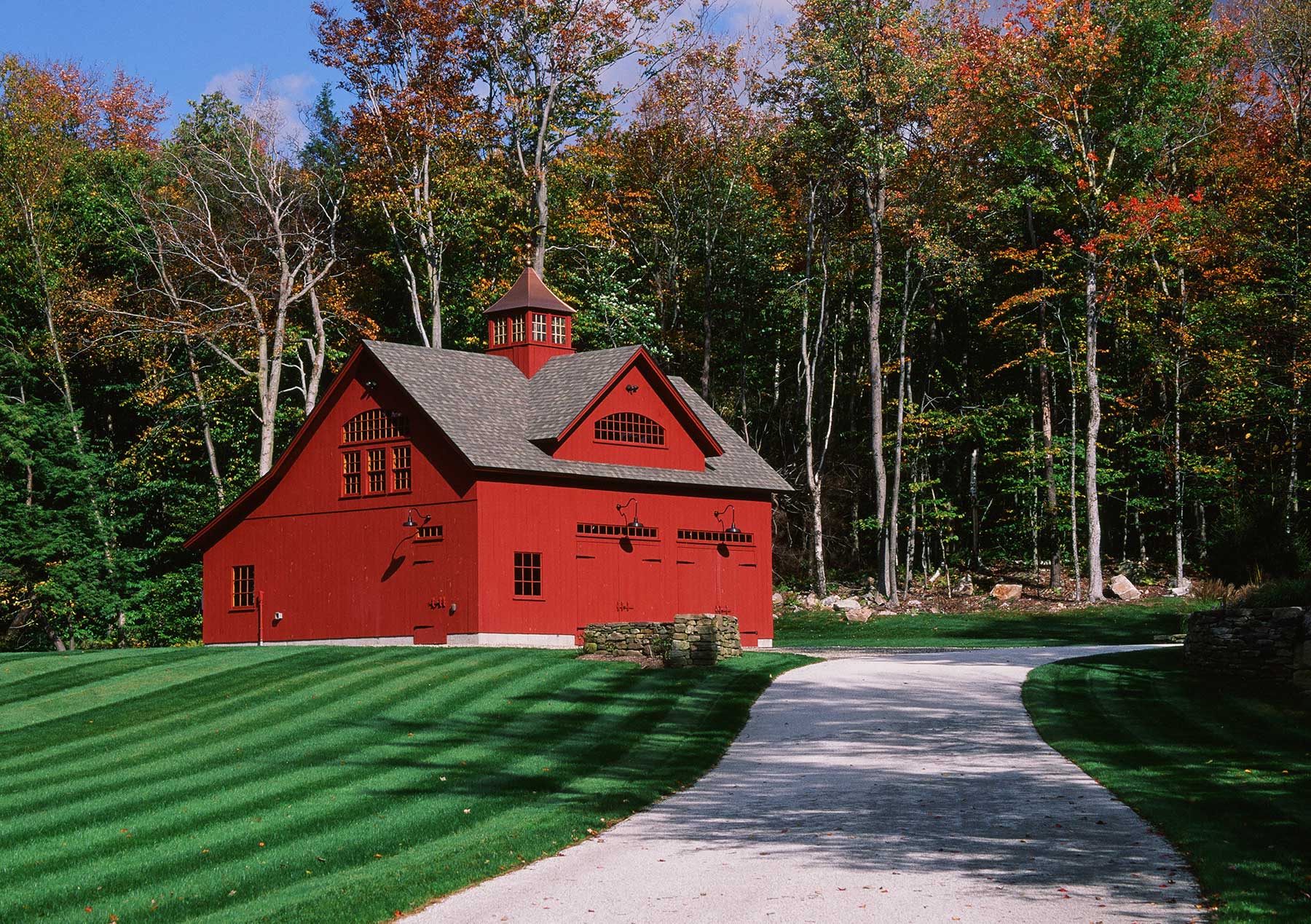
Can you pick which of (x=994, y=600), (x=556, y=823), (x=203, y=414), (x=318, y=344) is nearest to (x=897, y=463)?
(x=994, y=600)

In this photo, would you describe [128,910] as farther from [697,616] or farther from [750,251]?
[750,251]

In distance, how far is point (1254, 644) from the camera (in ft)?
67.5

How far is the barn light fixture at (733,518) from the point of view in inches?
1391

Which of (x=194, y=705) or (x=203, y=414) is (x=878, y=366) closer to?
(x=203, y=414)

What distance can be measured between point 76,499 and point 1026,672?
3165cm

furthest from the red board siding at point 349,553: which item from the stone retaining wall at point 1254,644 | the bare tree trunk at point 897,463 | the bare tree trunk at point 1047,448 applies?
the bare tree trunk at point 1047,448

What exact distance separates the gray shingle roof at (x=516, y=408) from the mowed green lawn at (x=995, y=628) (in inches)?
189

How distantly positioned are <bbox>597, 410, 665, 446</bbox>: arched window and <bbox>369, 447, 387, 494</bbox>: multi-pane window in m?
5.15

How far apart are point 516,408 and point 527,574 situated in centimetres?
479

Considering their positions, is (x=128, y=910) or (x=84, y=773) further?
(x=84, y=773)

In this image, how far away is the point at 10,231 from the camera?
4475cm

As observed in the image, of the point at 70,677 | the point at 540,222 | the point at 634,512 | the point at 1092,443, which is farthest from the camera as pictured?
the point at 540,222

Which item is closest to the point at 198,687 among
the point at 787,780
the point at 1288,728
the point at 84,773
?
the point at 84,773

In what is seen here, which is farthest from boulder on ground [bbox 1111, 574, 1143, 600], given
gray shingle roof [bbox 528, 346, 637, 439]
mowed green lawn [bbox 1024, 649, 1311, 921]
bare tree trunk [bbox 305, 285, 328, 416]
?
bare tree trunk [bbox 305, 285, 328, 416]
